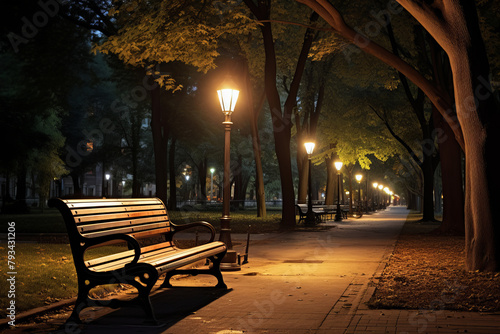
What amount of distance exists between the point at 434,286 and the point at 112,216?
4.68m

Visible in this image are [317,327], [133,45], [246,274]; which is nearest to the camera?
[317,327]

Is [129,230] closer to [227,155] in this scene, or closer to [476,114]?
[227,155]

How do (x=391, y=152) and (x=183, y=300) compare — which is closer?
(x=183, y=300)

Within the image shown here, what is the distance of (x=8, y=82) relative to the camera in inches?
1491

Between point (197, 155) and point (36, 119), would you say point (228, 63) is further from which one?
point (197, 155)

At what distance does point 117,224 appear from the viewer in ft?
26.3

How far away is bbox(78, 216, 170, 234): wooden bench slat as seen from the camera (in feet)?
23.3

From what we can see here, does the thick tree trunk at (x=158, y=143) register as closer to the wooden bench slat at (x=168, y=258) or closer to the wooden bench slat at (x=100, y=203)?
the wooden bench slat at (x=168, y=258)

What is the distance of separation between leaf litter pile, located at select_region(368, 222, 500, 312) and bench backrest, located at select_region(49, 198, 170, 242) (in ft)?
10.8

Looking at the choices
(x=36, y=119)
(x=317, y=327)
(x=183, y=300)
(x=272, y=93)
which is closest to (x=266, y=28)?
(x=272, y=93)

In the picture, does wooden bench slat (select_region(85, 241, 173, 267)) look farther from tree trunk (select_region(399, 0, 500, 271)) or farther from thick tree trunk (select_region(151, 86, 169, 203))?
thick tree trunk (select_region(151, 86, 169, 203))

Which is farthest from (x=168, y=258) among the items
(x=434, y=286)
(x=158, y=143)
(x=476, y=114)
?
(x=158, y=143)

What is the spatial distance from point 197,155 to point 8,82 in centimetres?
2191

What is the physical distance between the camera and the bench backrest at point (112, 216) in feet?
22.9
